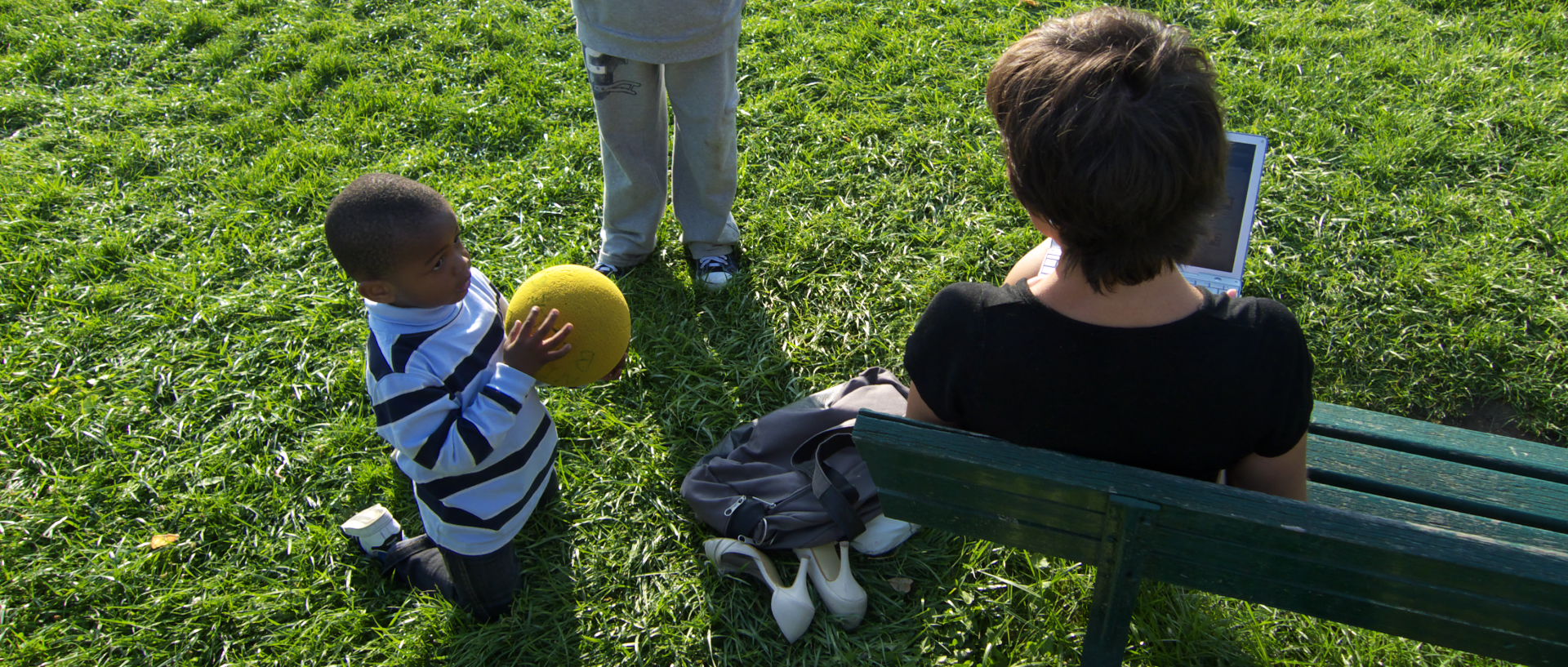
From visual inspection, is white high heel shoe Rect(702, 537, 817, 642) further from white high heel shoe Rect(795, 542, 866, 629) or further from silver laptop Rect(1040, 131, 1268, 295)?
silver laptop Rect(1040, 131, 1268, 295)

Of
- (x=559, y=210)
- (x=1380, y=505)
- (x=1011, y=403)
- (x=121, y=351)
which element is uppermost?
(x=1011, y=403)

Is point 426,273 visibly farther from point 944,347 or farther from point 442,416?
point 944,347

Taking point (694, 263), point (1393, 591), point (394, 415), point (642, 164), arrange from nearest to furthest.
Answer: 1. point (1393, 591)
2. point (394, 415)
3. point (642, 164)
4. point (694, 263)

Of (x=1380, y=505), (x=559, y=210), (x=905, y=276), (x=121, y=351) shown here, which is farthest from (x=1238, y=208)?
(x=121, y=351)

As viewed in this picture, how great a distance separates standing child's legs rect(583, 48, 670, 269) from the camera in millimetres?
3486

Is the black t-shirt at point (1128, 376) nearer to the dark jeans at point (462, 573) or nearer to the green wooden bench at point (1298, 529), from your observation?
the green wooden bench at point (1298, 529)

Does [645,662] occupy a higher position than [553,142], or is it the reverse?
[553,142]

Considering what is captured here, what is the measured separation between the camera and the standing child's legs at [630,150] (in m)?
3.49

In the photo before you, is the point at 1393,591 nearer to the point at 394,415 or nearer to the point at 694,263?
the point at 394,415

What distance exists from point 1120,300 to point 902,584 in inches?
53.5

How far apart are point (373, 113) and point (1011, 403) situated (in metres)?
4.54

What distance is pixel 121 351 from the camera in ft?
12.7

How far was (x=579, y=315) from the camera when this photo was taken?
8.43ft

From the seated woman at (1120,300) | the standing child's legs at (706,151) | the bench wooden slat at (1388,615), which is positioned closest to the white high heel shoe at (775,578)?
the seated woman at (1120,300)
